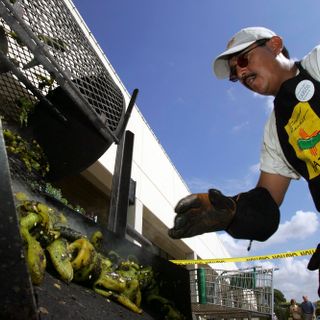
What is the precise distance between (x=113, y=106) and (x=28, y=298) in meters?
2.14

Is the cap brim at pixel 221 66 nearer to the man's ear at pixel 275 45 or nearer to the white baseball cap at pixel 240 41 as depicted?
the white baseball cap at pixel 240 41

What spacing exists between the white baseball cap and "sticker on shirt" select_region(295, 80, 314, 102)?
1.28 feet

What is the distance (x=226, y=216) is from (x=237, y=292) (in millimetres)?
6518

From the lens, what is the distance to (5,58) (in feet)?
7.43

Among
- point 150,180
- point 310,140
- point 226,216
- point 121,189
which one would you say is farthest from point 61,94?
point 150,180

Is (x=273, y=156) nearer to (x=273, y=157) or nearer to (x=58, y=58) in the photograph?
(x=273, y=157)

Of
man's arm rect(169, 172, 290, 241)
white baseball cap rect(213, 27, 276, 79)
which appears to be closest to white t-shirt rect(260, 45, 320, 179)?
man's arm rect(169, 172, 290, 241)

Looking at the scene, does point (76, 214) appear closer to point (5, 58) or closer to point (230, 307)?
point (5, 58)

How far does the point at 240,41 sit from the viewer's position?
2.09m

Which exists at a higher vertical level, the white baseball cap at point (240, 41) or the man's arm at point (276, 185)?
the white baseball cap at point (240, 41)

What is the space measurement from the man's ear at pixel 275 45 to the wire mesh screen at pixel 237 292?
20.8 feet

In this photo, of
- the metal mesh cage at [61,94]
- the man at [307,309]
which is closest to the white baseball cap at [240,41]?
the metal mesh cage at [61,94]

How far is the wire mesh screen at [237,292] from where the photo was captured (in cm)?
755

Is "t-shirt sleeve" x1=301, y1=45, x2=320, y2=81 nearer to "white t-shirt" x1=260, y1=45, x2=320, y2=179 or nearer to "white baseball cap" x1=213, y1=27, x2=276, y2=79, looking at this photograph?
"white baseball cap" x1=213, y1=27, x2=276, y2=79
